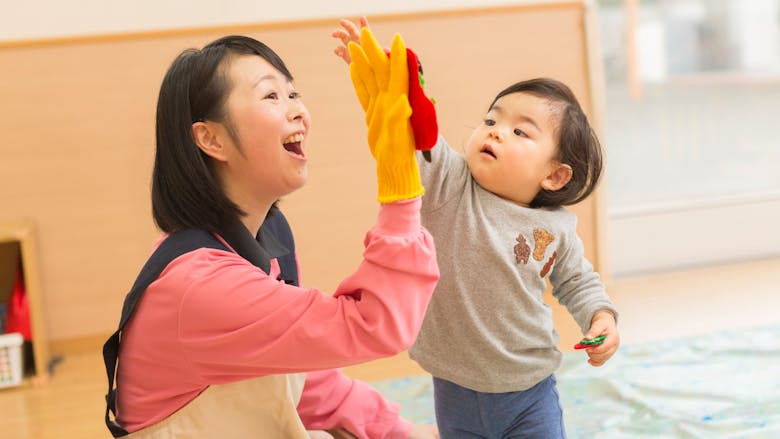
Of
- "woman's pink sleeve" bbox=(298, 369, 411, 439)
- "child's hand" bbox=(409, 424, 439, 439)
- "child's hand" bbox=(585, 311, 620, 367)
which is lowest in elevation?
"child's hand" bbox=(409, 424, 439, 439)

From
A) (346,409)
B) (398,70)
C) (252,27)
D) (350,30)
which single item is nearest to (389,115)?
(398,70)

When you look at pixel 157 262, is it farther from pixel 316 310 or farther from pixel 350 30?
pixel 350 30

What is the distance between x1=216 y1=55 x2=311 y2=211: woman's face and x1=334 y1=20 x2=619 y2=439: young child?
0.67 feet

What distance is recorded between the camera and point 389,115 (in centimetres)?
108

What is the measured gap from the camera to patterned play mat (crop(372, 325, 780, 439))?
6.55 feet

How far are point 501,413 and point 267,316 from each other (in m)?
0.46

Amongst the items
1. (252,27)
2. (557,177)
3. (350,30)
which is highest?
(252,27)

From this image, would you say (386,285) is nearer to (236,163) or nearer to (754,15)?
(236,163)

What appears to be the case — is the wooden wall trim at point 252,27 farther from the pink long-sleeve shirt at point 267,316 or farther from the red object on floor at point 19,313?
the pink long-sleeve shirt at point 267,316

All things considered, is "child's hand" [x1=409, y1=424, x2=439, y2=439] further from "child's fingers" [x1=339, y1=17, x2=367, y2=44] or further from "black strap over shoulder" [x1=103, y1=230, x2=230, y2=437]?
"child's fingers" [x1=339, y1=17, x2=367, y2=44]

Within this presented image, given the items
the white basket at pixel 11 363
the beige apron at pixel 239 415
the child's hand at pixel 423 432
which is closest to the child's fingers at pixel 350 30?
the beige apron at pixel 239 415

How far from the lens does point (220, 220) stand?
1.32 metres

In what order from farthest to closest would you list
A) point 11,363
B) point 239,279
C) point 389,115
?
point 11,363 → point 239,279 → point 389,115

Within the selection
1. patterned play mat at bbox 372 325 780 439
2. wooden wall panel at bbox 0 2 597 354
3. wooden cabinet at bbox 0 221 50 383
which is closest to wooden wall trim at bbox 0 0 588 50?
wooden wall panel at bbox 0 2 597 354
